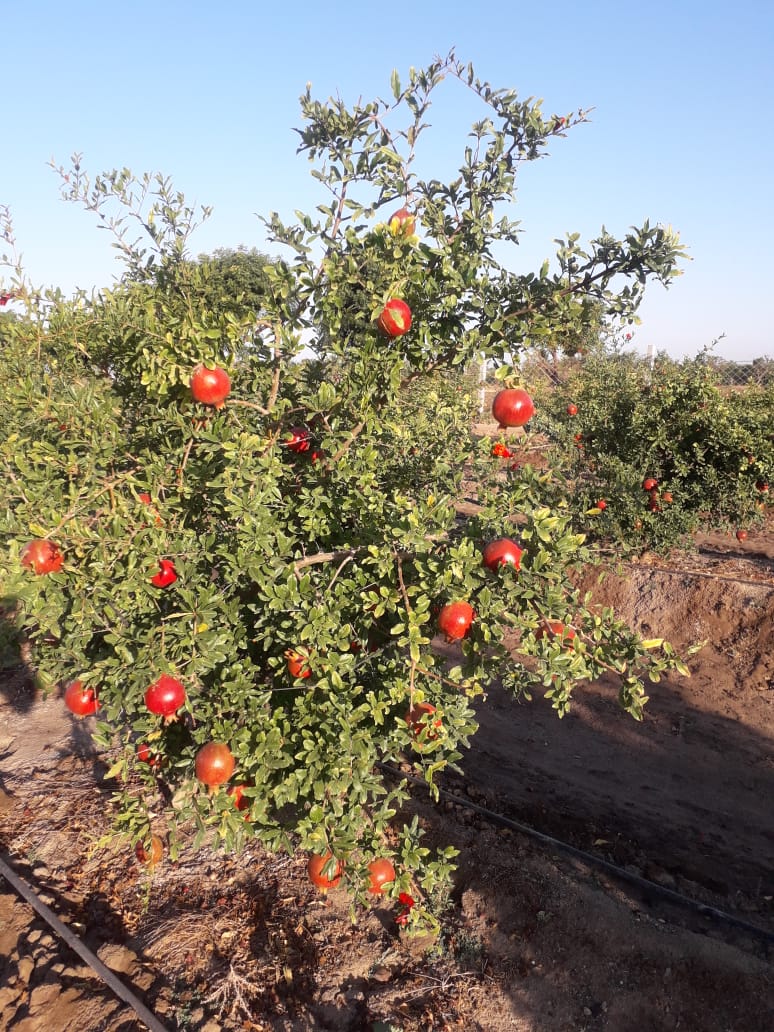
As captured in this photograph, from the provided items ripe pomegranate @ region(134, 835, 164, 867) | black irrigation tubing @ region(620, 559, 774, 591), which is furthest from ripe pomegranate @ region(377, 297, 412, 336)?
black irrigation tubing @ region(620, 559, 774, 591)

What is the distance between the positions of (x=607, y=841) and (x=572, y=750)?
1.30 metres

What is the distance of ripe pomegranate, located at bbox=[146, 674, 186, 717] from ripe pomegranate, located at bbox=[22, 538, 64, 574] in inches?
21.1

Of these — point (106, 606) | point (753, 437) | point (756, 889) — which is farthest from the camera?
point (753, 437)

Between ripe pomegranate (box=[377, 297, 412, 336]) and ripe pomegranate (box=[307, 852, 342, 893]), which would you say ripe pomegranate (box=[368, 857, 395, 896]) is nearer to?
ripe pomegranate (box=[307, 852, 342, 893])

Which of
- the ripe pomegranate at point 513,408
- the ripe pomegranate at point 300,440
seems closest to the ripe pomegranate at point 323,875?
the ripe pomegranate at point 300,440

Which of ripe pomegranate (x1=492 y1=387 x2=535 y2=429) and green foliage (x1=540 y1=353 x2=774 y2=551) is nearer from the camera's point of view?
ripe pomegranate (x1=492 y1=387 x2=535 y2=429)

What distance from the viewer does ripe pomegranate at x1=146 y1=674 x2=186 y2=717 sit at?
2377 millimetres

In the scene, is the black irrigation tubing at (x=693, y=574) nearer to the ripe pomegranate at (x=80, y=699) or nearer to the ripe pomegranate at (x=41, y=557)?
the ripe pomegranate at (x=80, y=699)

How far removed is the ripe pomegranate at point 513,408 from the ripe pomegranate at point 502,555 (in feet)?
1.66

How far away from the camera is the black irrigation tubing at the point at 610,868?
394cm

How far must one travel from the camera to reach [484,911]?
155 inches

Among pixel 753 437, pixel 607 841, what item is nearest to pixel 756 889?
pixel 607 841

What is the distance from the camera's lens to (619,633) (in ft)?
8.57

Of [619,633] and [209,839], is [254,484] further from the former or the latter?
[209,839]
